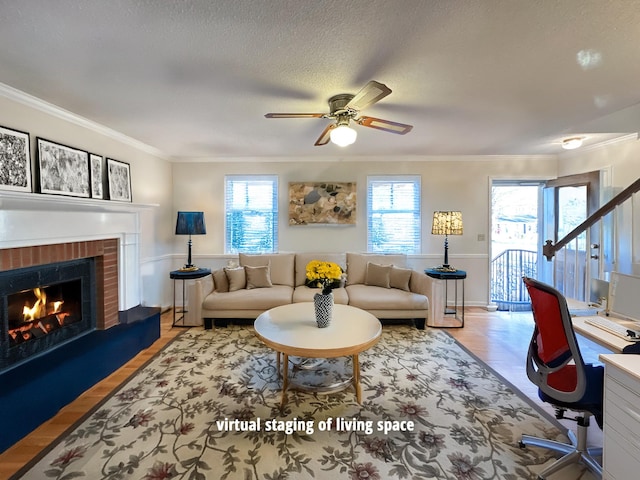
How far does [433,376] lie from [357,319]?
84 cm

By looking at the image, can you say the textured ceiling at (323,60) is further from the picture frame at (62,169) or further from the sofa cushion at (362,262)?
the sofa cushion at (362,262)

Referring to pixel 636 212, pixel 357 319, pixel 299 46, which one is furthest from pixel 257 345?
pixel 636 212

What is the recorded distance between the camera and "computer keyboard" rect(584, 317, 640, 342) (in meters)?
1.61

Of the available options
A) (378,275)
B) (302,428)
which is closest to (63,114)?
(302,428)

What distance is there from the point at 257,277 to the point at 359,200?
202cm

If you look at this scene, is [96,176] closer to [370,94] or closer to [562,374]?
[370,94]

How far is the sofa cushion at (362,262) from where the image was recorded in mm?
4223

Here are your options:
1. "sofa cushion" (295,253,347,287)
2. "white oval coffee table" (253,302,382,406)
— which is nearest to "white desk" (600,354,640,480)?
"white oval coffee table" (253,302,382,406)

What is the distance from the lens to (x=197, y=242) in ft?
15.1

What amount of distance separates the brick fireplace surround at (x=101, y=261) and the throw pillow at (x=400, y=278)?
3.39 m

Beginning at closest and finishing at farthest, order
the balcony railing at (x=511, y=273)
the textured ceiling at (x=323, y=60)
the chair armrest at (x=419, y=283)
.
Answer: the textured ceiling at (x=323, y=60), the chair armrest at (x=419, y=283), the balcony railing at (x=511, y=273)

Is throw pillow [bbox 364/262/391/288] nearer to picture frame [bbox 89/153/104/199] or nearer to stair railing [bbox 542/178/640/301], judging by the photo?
stair railing [bbox 542/178/640/301]

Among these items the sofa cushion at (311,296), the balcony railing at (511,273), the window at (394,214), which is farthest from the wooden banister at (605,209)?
the sofa cushion at (311,296)

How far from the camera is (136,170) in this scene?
3.74 m
